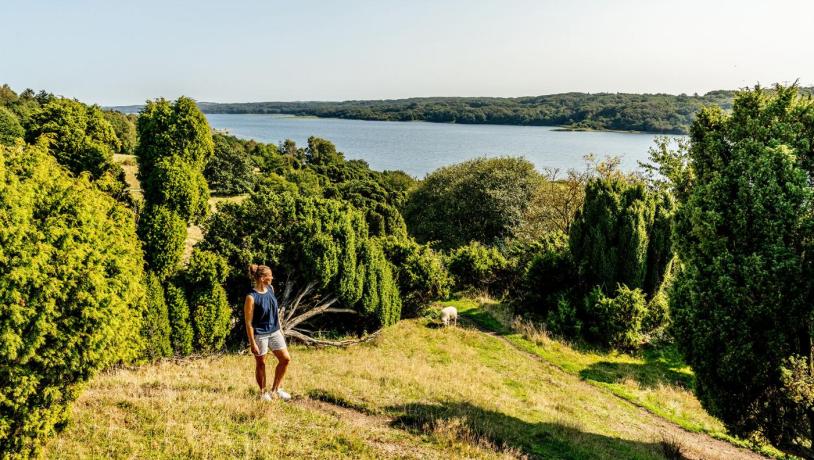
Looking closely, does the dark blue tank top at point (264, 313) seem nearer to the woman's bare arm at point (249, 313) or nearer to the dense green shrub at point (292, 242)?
the woman's bare arm at point (249, 313)

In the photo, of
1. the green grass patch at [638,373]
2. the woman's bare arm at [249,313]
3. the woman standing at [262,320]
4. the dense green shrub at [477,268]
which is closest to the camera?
the woman's bare arm at [249,313]

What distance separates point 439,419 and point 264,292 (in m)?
4.09

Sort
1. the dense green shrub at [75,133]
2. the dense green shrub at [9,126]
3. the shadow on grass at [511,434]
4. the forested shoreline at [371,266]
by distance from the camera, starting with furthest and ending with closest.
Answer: the dense green shrub at [9,126]
the dense green shrub at [75,133]
the shadow on grass at [511,434]
the forested shoreline at [371,266]

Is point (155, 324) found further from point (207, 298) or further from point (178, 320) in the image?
point (207, 298)

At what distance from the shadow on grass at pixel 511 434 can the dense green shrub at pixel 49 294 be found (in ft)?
17.5

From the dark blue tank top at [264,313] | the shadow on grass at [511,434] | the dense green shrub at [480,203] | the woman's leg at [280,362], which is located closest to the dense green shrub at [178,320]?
the woman's leg at [280,362]

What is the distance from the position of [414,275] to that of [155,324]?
10898mm

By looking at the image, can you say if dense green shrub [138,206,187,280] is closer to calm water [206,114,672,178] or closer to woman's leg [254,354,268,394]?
woman's leg [254,354,268,394]

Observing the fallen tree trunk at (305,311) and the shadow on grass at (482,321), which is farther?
the shadow on grass at (482,321)

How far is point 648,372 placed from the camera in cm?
1669

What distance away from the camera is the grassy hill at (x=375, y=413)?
6715mm

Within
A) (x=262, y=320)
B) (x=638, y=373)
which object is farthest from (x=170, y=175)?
(x=638, y=373)

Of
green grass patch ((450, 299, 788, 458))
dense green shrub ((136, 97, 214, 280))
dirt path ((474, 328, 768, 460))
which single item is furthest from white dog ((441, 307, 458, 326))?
dense green shrub ((136, 97, 214, 280))

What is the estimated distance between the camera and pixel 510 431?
31.1ft
